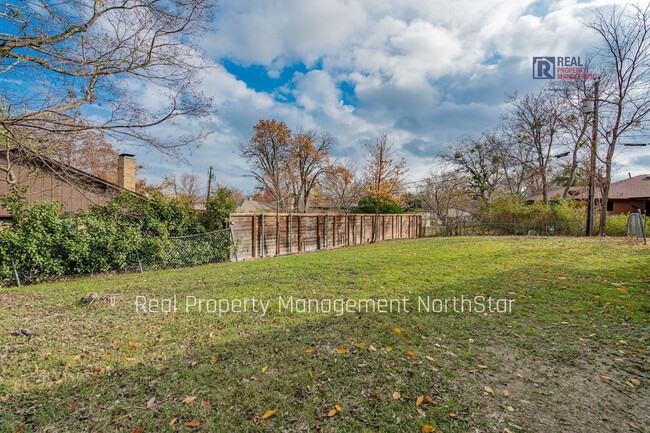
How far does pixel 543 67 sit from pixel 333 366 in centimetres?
1587

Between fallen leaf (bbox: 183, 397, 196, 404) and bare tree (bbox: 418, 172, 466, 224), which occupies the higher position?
bare tree (bbox: 418, 172, 466, 224)

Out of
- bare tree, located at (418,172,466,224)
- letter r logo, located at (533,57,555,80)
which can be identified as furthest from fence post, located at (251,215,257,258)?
bare tree, located at (418,172,466,224)

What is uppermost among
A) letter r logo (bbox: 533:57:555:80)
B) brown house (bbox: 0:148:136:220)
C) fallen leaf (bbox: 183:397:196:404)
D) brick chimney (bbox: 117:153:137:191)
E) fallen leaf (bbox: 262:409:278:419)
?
letter r logo (bbox: 533:57:555:80)

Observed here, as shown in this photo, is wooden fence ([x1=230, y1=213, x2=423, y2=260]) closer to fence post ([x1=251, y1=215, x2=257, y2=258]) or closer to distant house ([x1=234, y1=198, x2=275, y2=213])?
fence post ([x1=251, y1=215, x2=257, y2=258])

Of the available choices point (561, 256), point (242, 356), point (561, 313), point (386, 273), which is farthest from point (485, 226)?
point (242, 356)

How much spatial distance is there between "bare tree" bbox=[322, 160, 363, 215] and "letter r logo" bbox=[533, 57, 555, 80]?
15611 millimetres

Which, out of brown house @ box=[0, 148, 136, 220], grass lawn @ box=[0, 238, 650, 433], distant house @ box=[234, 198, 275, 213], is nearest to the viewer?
grass lawn @ box=[0, 238, 650, 433]

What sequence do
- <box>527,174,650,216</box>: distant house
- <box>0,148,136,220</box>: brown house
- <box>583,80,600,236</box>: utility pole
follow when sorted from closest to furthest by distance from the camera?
<box>0,148,136,220</box>: brown house
<box>583,80,600,236</box>: utility pole
<box>527,174,650,216</box>: distant house

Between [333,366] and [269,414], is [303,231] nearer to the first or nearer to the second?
[333,366]

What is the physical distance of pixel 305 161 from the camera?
27141mm

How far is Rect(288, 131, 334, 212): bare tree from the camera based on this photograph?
26.5 m

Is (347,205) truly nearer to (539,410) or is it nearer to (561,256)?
(561,256)

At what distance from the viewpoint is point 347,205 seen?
89.0ft

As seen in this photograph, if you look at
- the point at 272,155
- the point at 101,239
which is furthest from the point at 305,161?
the point at 101,239
